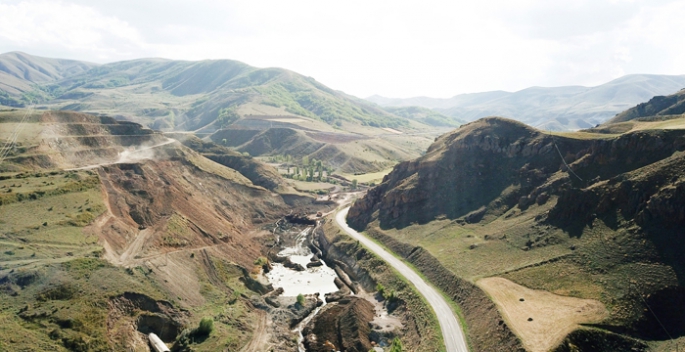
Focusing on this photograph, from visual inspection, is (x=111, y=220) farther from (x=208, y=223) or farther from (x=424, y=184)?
(x=424, y=184)

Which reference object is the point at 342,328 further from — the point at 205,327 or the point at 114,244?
the point at 114,244

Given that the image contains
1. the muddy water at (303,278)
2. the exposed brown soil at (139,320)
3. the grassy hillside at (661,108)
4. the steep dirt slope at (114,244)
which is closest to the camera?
the steep dirt slope at (114,244)

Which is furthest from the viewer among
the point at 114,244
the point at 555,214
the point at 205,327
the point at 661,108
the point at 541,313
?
the point at 661,108

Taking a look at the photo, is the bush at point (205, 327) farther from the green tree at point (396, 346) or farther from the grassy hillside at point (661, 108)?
the grassy hillside at point (661, 108)

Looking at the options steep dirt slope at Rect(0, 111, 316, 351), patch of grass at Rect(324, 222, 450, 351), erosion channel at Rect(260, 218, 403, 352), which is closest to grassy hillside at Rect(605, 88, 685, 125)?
patch of grass at Rect(324, 222, 450, 351)

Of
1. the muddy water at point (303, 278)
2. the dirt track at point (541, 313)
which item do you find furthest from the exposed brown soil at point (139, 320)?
the dirt track at point (541, 313)

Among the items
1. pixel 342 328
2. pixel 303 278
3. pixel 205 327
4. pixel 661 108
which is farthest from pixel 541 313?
pixel 661 108

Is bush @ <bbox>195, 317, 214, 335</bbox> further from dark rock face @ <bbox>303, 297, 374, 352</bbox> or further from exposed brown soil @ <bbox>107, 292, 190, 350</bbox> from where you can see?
dark rock face @ <bbox>303, 297, 374, 352</bbox>
